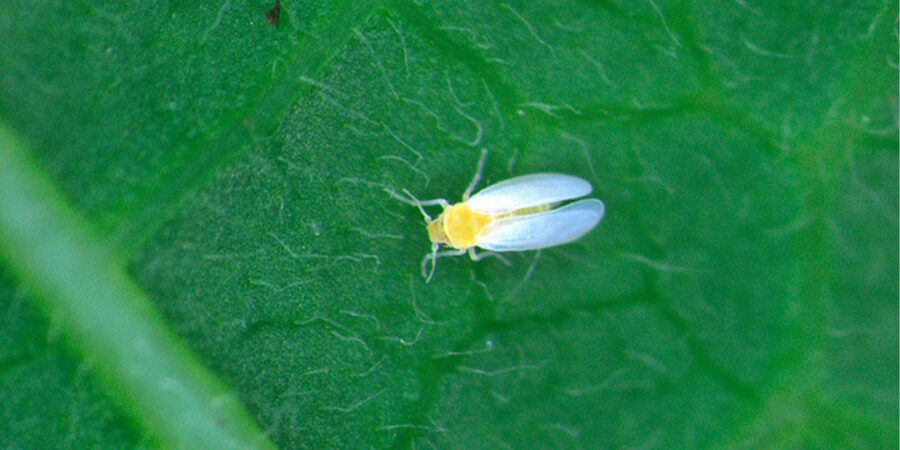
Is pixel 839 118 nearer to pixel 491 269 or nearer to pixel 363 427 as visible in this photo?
pixel 491 269

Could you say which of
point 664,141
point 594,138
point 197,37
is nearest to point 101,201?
point 197,37

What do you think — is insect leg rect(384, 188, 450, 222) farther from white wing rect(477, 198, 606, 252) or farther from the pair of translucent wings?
white wing rect(477, 198, 606, 252)

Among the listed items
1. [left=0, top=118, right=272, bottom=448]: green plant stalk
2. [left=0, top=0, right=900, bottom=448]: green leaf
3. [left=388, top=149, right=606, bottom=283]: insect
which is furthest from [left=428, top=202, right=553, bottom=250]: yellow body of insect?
[left=0, top=118, right=272, bottom=448]: green plant stalk

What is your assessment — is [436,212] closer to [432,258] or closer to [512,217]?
[432,258]

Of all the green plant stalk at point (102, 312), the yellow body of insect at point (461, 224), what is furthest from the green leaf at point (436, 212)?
the yellow body of insect at point (461, 224)

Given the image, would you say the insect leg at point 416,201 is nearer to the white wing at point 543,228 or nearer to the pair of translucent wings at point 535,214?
the pair of translucent wings at point 535,214

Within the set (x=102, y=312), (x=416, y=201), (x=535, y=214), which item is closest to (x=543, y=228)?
(x=535, y=214)
